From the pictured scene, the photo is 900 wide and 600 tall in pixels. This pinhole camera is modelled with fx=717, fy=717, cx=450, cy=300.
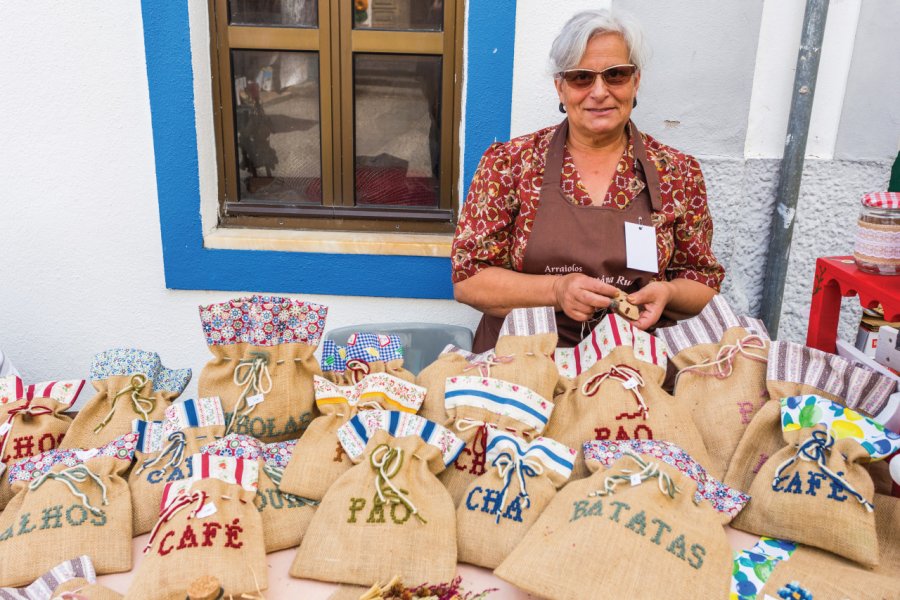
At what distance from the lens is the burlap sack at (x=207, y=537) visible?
107 cm

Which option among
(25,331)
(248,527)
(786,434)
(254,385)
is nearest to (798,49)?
(786,434)

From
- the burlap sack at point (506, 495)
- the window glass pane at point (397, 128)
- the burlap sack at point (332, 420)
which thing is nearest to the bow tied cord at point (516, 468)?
the burlap sack at point (506, 495)

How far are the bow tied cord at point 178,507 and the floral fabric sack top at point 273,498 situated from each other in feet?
0.33

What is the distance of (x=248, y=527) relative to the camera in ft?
3.86

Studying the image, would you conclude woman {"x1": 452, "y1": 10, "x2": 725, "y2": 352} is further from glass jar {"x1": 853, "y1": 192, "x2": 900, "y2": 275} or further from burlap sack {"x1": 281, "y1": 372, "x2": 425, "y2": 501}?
burlap sack {"x1": 281, "y1": 372, "x2": 425, "y2": 501}

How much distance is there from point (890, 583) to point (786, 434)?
0.99ft

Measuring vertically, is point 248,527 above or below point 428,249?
below

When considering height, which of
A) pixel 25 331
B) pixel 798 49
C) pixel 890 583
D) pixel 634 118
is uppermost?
pixel 798 49

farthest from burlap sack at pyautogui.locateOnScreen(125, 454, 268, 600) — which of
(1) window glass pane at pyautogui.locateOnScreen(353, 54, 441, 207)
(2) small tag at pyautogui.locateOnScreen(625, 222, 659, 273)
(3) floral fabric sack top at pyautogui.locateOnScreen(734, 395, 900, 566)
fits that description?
(1) window glass pane at pyautogui.locateOnScreen(353, 54, 441, 207)

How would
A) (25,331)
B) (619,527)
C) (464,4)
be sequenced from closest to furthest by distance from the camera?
(619,527), (464,4), (25,331)

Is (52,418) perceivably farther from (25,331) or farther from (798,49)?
(798,49)

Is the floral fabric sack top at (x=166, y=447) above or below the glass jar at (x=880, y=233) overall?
below

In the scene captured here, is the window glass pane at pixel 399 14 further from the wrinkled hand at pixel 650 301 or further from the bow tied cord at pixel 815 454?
the bow tied cord at pixel 815 454

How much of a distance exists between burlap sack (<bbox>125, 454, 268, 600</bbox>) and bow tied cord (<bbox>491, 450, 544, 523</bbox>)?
419 millimetres
